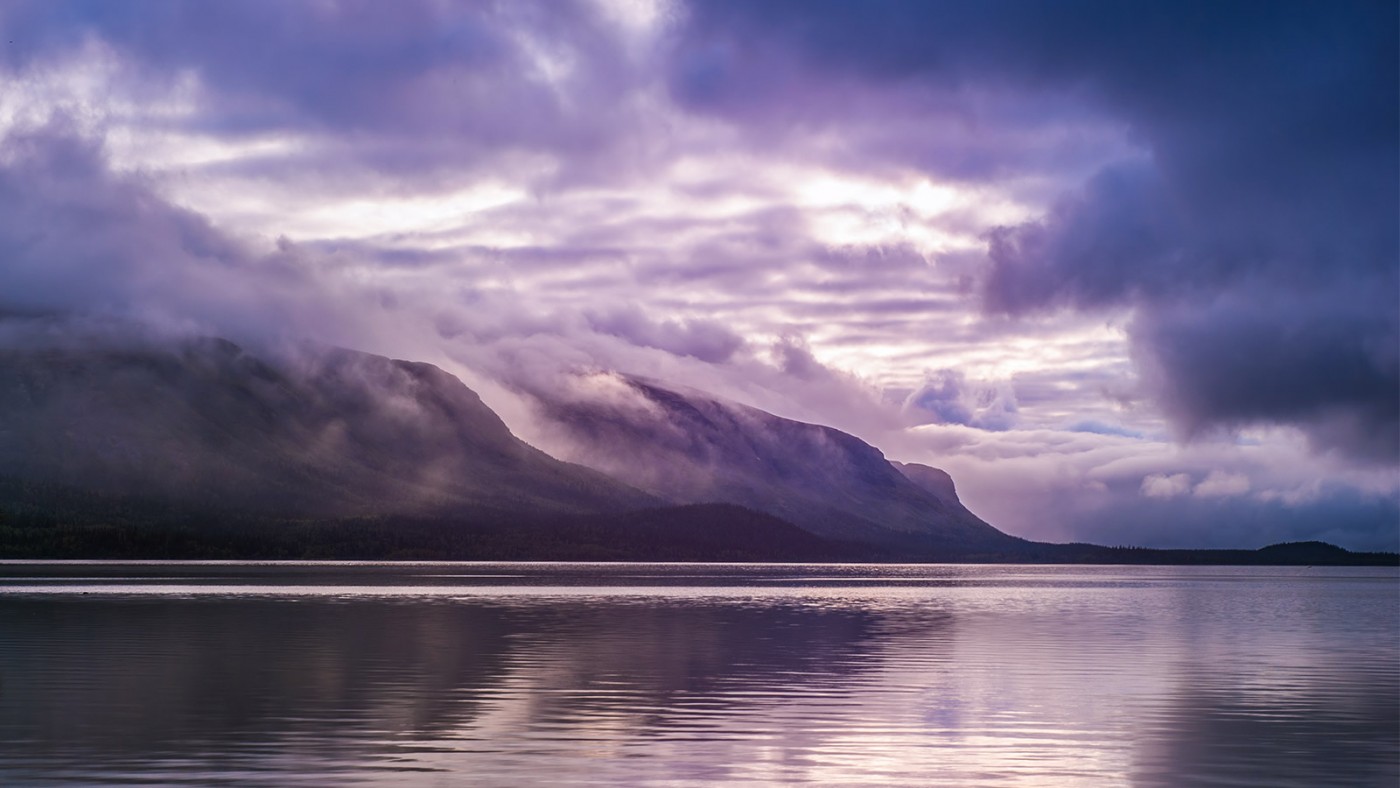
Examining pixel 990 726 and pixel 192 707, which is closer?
pixel 990 726

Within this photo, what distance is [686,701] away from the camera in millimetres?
49156

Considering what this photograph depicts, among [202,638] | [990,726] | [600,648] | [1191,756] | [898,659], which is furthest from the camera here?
[202,638]

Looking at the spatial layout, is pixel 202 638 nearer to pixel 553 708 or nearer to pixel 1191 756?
pixel 553 708

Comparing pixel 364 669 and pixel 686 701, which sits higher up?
pixel 364 669

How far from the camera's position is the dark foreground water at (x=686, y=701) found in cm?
3538

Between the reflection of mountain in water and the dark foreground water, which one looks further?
the reflection of mountain in water

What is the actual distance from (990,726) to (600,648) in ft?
102

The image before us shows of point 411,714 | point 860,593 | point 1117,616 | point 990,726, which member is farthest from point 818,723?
point 860,593

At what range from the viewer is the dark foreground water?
3538 cm

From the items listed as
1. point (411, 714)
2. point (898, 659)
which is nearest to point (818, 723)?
point (411, 714)

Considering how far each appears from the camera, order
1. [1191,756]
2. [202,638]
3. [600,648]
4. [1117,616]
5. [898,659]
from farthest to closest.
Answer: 1. [1117,616]
2. [202,638]
3. [600,648]
4. [898,659]
5. [1191,756]

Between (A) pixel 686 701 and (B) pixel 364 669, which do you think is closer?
(A) pixel 686 701

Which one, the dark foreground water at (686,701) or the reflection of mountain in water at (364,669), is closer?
the dark foreground water at (686,701)

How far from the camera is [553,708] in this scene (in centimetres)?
4669
